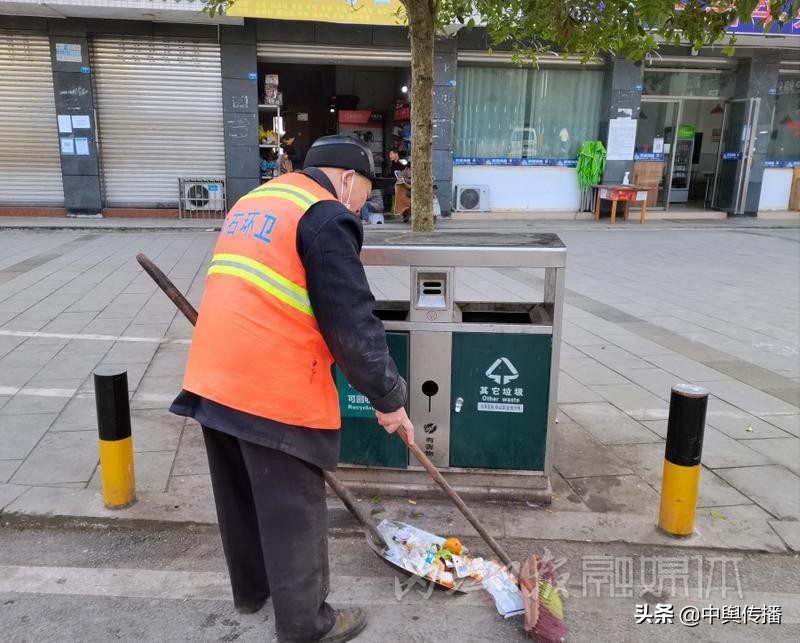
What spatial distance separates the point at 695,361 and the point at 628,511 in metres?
2.78

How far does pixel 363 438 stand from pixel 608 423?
1897mm

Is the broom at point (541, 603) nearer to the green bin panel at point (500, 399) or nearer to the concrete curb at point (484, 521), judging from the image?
the concrete curb at point (484, 521)

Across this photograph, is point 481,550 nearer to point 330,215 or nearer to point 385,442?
point 385,442

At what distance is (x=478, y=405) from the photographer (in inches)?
132

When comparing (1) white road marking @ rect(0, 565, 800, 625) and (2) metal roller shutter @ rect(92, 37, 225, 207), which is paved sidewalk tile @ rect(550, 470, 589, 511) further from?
(2) metal roller shutter @ rect(92, 37, 225, 207)

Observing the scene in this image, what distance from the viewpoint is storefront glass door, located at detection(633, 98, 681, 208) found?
16203 mm

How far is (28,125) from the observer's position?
1383 centimetres

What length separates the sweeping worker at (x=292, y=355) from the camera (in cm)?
209

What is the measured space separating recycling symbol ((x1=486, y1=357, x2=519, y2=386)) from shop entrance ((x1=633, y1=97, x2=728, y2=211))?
14388 millimetres

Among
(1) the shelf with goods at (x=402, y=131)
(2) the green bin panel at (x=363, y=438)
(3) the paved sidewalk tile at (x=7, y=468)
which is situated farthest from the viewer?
(1) the shelf with goods at (x=402, y=131)

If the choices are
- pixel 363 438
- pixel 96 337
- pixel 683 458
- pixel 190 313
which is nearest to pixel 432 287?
pixel 363 438

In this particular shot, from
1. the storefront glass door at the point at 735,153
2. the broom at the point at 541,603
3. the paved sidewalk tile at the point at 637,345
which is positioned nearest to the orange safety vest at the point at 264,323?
the broom at the point at 541,603

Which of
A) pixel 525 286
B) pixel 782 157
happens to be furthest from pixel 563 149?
pixel 525 286

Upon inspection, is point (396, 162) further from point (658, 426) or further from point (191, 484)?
point (191, 484)
